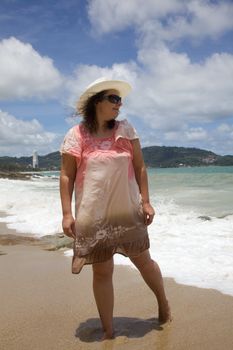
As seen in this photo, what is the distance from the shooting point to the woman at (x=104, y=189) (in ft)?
10.6

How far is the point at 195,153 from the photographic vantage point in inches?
6068

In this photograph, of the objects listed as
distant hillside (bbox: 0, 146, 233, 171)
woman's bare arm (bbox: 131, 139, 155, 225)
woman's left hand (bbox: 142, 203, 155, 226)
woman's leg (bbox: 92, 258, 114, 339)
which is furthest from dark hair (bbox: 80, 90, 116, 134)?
distant hillside (bbox: 0, 146, 233, 171)

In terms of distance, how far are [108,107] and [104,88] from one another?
0.48ft

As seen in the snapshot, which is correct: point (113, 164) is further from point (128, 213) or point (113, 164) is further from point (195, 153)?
Result: point (195, 153)

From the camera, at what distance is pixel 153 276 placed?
349 cm

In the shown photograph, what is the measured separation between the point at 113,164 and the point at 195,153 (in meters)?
154

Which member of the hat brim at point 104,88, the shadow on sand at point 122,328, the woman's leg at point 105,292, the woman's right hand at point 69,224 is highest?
the hat brim at point 104,88

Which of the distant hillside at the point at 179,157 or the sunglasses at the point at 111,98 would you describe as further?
the distant hillside at the point at 179,157

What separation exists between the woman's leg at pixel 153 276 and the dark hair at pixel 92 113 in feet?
3.39

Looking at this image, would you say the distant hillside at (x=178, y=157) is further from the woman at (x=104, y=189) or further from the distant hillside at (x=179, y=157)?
the woman at (x=104, y=189)

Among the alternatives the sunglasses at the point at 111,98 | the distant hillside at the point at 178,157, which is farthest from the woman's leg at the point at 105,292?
the distant hillside at the point at 178,157

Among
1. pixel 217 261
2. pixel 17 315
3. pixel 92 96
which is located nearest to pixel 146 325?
pixel 17 315

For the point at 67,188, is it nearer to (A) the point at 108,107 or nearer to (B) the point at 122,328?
(A) the point at 108,107

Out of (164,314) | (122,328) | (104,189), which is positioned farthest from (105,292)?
(104,189)
